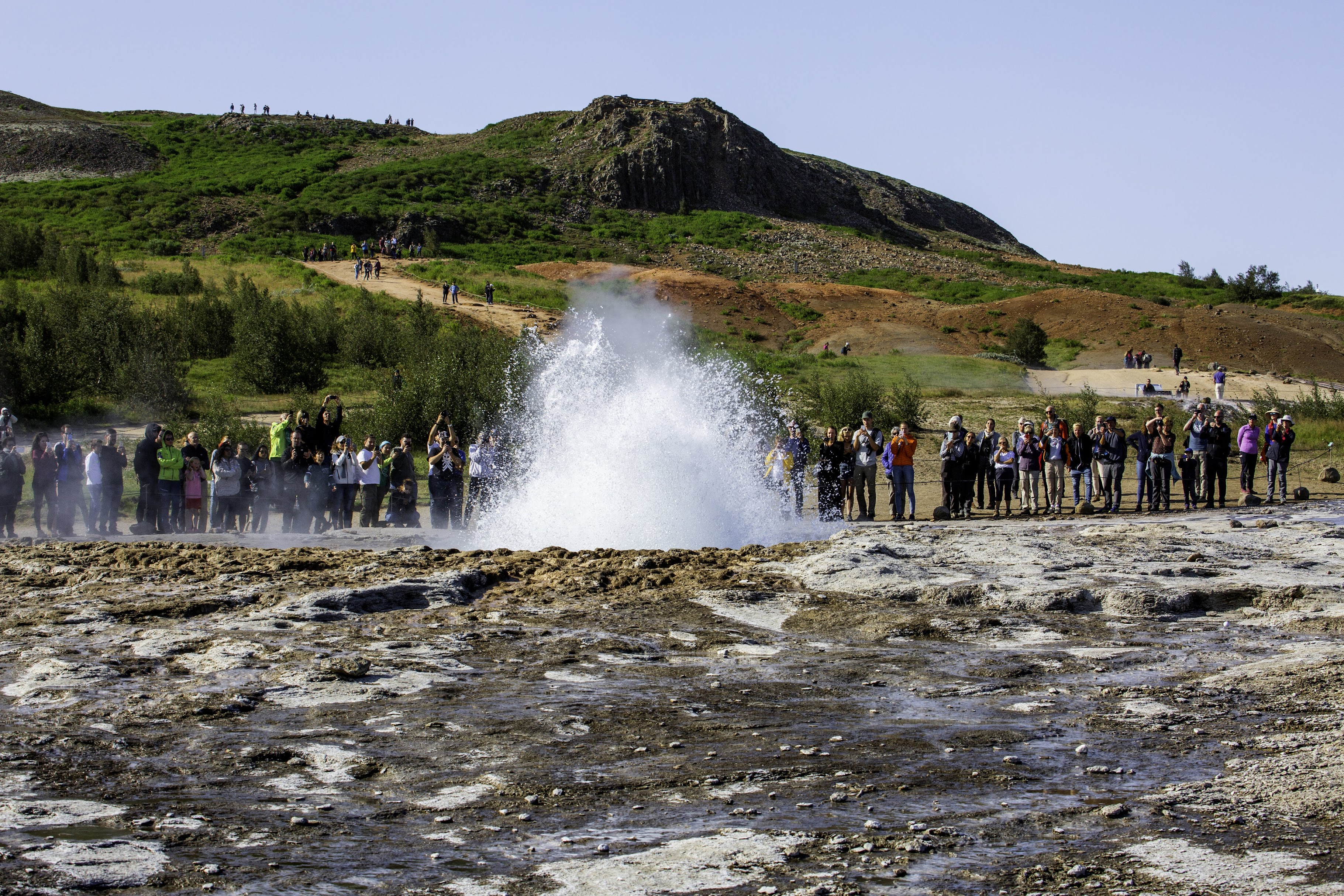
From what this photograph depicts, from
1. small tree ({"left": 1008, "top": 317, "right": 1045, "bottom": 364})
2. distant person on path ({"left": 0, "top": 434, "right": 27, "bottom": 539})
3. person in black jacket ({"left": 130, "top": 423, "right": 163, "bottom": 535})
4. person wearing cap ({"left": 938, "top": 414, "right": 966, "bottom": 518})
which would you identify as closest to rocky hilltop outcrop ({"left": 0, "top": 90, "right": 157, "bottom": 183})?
small tree ({"left": 1008, "top": 317, "right": 1045, "bottom": 364})

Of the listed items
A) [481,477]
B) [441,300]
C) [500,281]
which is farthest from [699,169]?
[481,477]

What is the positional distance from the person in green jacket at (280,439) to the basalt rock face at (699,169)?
271ft

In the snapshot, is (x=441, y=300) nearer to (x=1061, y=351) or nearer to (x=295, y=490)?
(x=1061, y=351)

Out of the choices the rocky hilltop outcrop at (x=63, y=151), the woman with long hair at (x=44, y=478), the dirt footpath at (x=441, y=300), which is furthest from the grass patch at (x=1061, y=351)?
the rocky hilltop outcrop at (x=63, y=151)

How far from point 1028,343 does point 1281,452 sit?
107ft

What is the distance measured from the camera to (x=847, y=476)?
682 inches

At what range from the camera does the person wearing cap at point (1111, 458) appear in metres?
17.8

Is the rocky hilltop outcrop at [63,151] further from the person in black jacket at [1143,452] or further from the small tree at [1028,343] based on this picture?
the person in black jacket at [1143,452]

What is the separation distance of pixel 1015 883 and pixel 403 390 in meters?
23.9

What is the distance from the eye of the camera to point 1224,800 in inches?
205

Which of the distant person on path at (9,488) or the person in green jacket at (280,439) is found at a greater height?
the person in green jacket at (280,439)

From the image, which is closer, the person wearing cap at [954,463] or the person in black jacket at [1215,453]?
the person wearing cap at [954,463]

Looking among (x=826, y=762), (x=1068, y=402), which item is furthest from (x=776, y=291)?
(x=826, y=762)

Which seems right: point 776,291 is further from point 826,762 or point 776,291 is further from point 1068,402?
point 826,762
